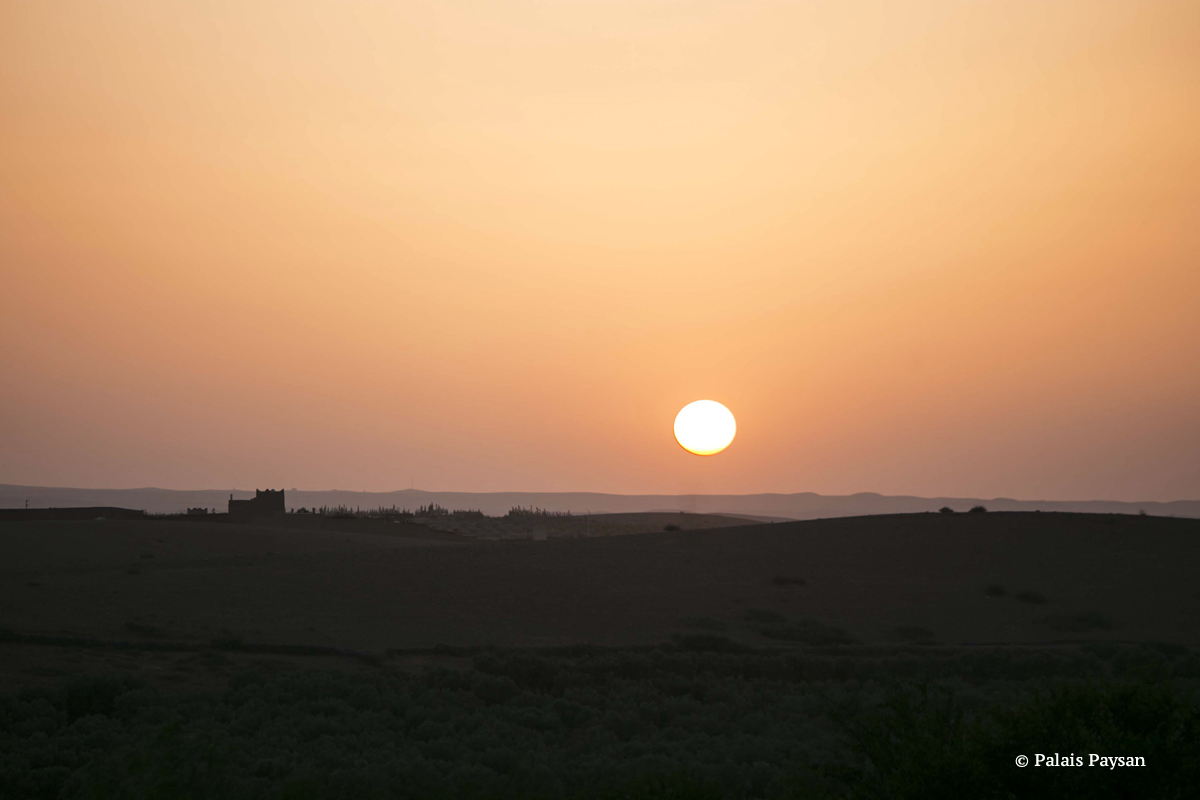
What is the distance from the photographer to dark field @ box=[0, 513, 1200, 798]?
1136 centimetres

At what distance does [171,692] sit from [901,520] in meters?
38.0

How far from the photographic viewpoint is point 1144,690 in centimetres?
991

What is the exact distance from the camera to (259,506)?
70.1 meters

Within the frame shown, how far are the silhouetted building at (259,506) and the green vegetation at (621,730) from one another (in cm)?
4592

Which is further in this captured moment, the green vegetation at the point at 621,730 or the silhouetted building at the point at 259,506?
the silhouetted building at the point at 259,506

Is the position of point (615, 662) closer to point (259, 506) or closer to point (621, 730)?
point (621, 730)

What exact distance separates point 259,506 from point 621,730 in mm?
57890

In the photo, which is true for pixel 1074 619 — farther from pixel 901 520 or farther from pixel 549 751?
pixel 549 751

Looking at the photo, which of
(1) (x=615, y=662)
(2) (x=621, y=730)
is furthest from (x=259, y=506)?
(2) (x=621, y=730)

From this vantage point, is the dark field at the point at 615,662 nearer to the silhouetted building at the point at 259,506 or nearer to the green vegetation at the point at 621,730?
the green vegetation at the point at 621,730

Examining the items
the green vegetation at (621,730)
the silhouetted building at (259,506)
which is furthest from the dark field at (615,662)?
the silhouetted building at (259,506)

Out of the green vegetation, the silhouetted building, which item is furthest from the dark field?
the silhouetted building

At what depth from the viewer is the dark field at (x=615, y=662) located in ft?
37.3

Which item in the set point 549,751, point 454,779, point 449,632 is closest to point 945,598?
point 449,632
